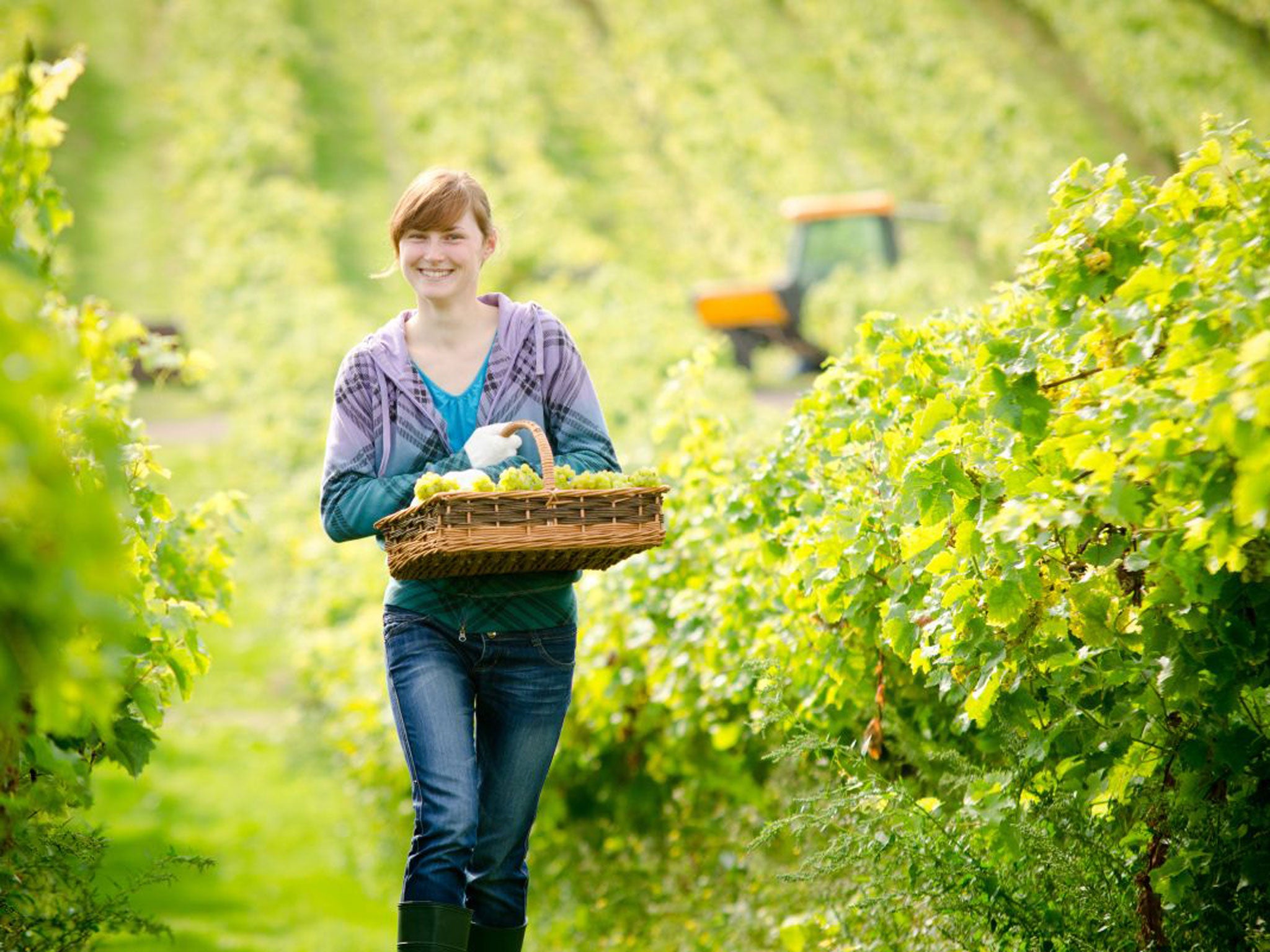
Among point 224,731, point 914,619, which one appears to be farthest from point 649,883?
point 224,731

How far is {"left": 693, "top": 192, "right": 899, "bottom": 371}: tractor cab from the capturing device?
728 inches

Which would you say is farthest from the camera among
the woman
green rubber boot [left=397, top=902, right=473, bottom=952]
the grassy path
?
the grassy path

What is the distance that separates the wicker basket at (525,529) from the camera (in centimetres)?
281

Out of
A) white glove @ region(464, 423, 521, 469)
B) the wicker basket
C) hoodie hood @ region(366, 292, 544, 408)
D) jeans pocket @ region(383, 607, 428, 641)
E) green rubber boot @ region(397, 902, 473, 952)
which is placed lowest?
green rubber boot @ region(397, 902, 473, 952)

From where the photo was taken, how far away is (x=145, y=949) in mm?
5891

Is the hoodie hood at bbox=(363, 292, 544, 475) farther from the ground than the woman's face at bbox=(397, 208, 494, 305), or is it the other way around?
the woman's face at bbox=(397, 208, 494, 305)

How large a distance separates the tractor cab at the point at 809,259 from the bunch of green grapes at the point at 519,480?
15587 millimetres

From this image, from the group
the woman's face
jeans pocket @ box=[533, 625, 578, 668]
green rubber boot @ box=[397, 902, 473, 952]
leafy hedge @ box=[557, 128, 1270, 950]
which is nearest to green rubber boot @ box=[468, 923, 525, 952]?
green rubber boot @ box=[397, 902, 473, 952]

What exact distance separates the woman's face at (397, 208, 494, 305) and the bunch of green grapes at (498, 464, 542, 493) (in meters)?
0.48

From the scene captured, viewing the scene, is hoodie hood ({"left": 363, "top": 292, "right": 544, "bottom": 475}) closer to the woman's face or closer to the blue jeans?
the woman's face

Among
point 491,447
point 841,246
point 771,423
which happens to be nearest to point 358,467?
point 491,447

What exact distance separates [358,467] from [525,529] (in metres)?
0.51

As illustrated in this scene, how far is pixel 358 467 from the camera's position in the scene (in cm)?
321

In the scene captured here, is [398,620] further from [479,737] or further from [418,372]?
[418,372]
